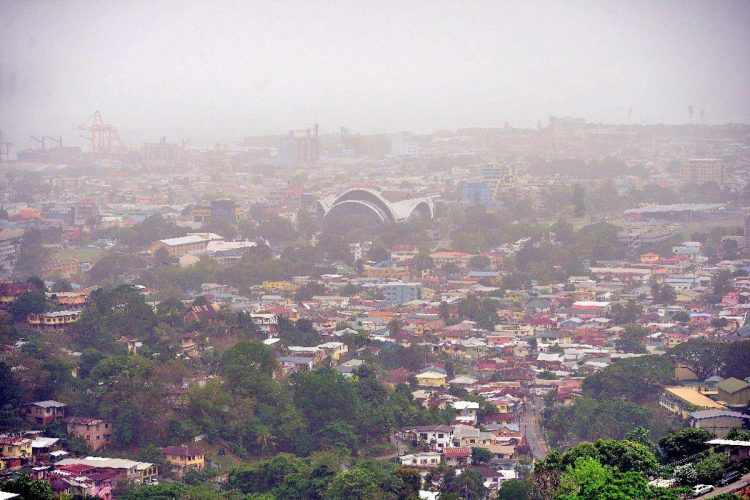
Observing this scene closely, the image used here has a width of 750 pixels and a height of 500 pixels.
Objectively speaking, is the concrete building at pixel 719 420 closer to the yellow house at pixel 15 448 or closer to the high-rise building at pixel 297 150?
the yellow house at pixel 15 448

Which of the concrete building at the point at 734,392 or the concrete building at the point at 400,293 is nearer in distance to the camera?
the concrete building at the point at 734,392

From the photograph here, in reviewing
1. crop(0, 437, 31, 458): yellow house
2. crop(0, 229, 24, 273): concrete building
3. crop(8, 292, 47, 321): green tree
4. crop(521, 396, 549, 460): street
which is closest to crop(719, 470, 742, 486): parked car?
crop(521, 396, 549, 460): street

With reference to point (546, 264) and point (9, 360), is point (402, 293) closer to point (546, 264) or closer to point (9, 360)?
point (546, 264)

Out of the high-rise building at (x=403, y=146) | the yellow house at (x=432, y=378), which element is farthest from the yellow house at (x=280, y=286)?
the high-rise building at (x=403, y=146)

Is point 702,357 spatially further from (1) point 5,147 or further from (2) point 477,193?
(1) point 5,147

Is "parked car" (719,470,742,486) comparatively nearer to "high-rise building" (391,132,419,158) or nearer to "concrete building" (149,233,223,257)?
"concrete building" (149,233,223,257)

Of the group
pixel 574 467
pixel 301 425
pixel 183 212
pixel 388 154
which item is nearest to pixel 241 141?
pixel 388 154

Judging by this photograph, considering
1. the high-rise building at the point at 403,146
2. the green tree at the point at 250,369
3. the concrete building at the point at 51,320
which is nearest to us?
the green tree at the point at 250,369
